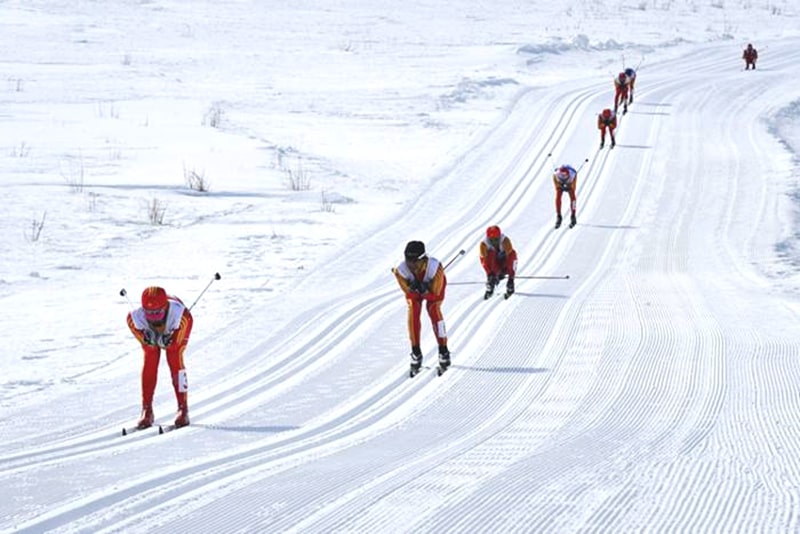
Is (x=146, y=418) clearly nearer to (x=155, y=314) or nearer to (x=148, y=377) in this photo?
(x=148, y=377)

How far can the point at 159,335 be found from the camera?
10.2 meters

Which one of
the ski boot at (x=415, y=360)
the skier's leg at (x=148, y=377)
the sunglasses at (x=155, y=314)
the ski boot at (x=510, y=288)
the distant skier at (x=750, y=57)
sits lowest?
the ski boot at (x=510, y=288)

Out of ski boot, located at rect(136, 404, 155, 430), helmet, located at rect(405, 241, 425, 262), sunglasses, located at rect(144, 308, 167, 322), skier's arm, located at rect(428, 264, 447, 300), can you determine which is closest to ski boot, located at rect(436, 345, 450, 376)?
skier's arm, located at rect(428, 264, 447, 300)

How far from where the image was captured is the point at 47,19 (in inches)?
2191

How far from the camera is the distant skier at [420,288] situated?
12.2m

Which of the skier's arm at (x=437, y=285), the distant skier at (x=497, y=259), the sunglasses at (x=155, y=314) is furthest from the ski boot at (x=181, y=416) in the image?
the distant skier at (x=497, y=259)

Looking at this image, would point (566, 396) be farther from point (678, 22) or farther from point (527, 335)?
point (678, 22)

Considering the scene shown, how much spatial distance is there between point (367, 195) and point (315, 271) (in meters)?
7.30

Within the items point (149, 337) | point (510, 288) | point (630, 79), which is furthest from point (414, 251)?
Result: point (630, 79)

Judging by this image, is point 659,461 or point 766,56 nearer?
point 659,461

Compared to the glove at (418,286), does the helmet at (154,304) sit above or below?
above

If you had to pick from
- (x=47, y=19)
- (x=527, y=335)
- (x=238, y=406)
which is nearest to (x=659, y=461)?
(x=238, y=406)

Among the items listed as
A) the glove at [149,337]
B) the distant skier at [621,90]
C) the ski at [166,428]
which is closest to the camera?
the glove at [149,337]

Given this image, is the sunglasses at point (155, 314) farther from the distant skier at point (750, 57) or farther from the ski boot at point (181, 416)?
the distant skier at point (750, 57)
